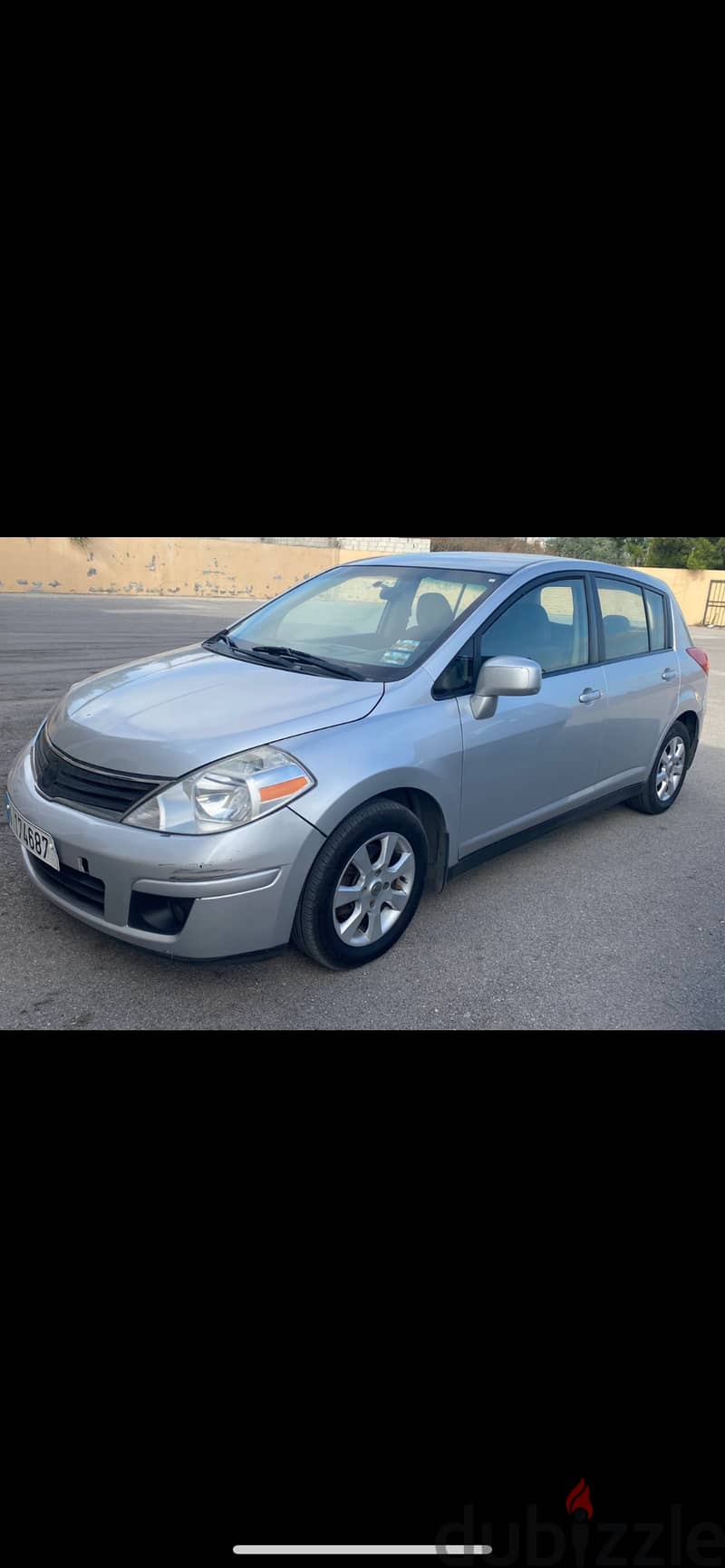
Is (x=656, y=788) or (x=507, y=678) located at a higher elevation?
(x=507, y=678)

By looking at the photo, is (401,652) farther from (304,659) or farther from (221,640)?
(221,640)

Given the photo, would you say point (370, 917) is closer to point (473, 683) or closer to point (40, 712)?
point (473, 683)

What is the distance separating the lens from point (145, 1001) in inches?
120

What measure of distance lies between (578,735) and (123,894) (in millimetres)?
Answer: 2490

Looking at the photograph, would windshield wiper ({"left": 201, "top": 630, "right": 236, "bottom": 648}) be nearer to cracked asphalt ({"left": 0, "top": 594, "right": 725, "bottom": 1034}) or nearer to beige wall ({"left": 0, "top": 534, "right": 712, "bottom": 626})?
cracked asphalt ({"left": 0, "top": 594, "right": 725, "bottom": 1034})

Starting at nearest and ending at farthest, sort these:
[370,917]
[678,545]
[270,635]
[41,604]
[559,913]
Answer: [370,917] < [559,913] < [270,635] < [41,604] < [678,545]

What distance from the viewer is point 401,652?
12.5ft

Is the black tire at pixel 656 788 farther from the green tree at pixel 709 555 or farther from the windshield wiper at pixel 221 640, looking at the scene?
the green tree at pixel 709 555

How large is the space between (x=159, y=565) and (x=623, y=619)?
3000cm

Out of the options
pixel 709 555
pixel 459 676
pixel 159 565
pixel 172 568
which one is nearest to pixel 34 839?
pixel 459 676

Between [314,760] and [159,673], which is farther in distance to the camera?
[159,673]

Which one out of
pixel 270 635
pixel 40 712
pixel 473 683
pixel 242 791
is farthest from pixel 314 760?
pixel 40 712

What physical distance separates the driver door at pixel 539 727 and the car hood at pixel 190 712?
64 cm

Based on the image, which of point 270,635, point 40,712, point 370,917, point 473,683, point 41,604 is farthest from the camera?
point 41,604
